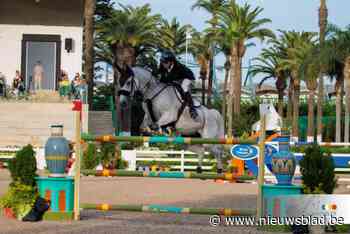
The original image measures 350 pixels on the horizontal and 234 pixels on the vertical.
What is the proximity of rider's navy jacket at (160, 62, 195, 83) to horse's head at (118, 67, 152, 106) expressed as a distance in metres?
0.35

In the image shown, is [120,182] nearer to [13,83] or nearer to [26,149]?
[26,149]

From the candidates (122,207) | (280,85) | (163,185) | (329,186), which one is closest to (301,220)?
(329,186)

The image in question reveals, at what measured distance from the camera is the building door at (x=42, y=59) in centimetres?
4384

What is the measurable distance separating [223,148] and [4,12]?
2051 cm

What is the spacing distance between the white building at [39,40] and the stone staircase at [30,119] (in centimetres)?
347

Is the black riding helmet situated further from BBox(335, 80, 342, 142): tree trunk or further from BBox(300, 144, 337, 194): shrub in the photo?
BBox(335, 80, 342, 142): tree trunk

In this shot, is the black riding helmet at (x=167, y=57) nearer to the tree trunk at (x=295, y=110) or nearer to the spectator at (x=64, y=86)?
the spectator at (x=64, y=86)

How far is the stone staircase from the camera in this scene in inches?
1577

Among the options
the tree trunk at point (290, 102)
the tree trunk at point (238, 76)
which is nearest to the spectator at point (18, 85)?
the tree trunk at point (238, 76)

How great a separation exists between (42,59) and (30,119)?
4.84 m

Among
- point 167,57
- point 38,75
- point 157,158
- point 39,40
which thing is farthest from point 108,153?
point 39,40

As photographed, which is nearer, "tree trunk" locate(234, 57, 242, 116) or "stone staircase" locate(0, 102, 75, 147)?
"stone staircase" locate(0, 102, 75, 147)

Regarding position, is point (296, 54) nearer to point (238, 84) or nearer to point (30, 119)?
point (238, 84)

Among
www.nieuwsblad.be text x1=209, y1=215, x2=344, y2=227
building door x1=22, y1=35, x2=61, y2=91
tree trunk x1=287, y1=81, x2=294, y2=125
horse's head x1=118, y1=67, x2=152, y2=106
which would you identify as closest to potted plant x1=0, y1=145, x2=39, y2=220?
horse's head x1=118, y1=67, x2=152, y2=106
